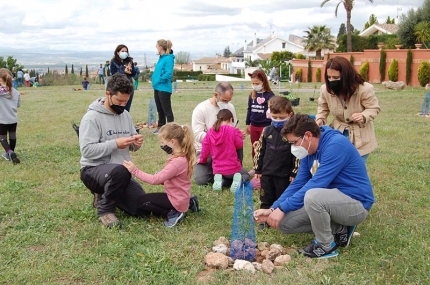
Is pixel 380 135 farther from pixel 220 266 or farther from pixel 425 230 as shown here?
pixel 220 266

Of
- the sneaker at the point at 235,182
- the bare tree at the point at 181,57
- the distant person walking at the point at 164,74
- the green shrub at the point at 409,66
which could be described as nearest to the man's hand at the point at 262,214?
the sneaker at the point at 235,182

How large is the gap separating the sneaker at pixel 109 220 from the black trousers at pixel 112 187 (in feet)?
0.19

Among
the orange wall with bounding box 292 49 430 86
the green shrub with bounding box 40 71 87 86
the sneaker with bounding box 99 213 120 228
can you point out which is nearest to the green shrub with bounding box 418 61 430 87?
the orange wall with bounding box 292 49 430 86

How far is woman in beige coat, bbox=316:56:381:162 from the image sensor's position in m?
4.68

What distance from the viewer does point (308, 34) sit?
5556cm

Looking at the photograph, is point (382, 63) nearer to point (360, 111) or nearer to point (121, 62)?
point (121, 62)

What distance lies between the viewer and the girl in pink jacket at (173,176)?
4.58 meters

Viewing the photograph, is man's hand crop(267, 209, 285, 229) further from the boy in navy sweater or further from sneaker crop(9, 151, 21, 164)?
sneaker crop(9, 151, 21, 164)

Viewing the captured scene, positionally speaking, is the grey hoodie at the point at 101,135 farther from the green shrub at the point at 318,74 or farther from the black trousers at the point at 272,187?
the green shrub at the point at 318,74

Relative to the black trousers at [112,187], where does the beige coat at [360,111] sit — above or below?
above

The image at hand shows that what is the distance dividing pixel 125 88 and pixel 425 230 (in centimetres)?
314

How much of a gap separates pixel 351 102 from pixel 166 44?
5410 millimetres

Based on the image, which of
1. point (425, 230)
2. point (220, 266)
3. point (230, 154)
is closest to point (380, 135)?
point (230, 154)

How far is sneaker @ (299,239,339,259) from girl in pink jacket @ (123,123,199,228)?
134 centimetres
